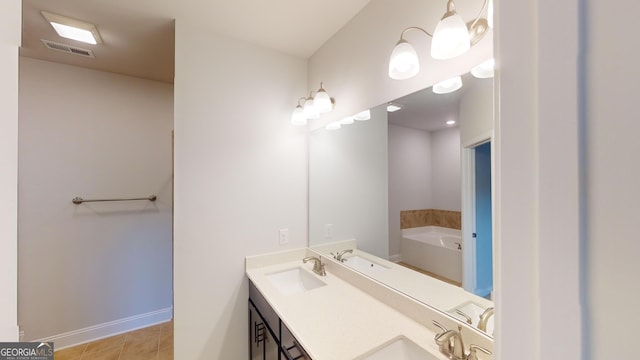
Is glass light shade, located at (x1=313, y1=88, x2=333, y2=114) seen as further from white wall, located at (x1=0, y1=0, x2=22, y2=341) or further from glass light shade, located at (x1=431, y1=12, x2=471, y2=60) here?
white wall, located at (x1=0, y1=0, x2=22, y2=341)

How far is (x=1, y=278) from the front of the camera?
12.2 inches

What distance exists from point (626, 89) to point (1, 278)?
0.70 metres

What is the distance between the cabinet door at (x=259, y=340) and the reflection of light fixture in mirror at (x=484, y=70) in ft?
5.27

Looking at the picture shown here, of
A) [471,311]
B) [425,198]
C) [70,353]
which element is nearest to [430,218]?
[425,198]

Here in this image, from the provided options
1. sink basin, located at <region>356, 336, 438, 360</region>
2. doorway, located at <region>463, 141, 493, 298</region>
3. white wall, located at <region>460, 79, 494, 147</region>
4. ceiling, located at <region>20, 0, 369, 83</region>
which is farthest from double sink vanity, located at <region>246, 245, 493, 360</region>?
ceiling, located at <region>20, 0, 369, 83</region>

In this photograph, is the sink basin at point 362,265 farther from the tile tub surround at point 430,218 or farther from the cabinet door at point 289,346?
the cabinet door at point 289,346

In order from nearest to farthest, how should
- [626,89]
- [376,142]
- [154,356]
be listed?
[626,89]
[376,142]
[154,356]

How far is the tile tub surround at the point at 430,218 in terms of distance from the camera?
3.65ft

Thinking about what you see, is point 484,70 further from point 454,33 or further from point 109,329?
point 109,329

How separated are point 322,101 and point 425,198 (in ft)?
3.04

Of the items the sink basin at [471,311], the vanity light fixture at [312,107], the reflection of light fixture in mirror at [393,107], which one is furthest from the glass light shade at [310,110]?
the sink basin at [471,311]

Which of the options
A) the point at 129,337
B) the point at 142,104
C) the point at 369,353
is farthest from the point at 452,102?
the point at 129,337

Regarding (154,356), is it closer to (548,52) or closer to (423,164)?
(423,164)

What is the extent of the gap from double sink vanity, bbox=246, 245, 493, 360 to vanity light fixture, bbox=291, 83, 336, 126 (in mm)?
965
